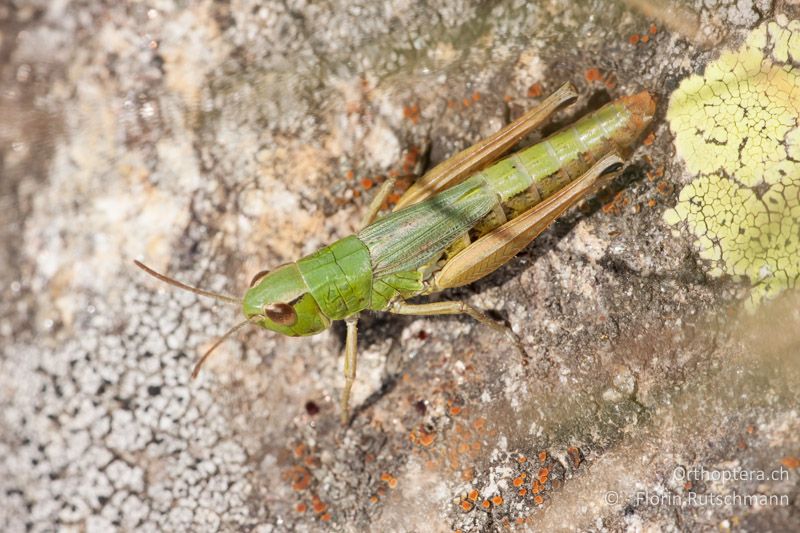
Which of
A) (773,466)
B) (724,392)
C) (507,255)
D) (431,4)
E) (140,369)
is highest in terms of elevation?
(431,4)

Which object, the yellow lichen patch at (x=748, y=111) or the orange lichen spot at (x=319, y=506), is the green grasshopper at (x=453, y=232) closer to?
the yellow lichen patch at (x=748, y=111)

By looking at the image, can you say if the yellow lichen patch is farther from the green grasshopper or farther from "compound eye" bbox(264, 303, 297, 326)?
"compound eye" bbox(264, 303, 297, 326)

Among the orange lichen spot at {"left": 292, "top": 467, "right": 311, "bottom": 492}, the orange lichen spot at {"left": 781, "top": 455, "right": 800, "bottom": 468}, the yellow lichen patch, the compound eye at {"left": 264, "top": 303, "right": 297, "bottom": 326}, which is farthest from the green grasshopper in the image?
the orange lichen spot at {"left": 781, "top": 455, "right": 800, "bottom": 468}

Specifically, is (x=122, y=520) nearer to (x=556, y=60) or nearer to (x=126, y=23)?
(x=126, y=23)

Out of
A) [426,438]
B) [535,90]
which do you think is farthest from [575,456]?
[535,90]

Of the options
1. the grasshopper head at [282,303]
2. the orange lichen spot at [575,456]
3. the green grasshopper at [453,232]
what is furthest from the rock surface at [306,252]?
the grasshopper head at [282,303]

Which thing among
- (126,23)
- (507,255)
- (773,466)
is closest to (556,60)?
(507,255)

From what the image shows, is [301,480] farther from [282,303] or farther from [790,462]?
[790,462]
